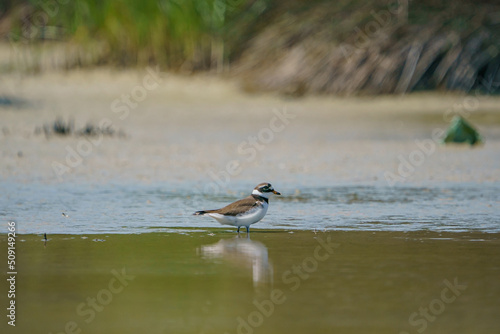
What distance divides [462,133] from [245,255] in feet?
22.3

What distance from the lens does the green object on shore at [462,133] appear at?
13.1 metres

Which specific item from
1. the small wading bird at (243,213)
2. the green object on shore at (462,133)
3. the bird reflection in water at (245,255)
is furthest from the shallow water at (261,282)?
the green object on shore at (462,133)

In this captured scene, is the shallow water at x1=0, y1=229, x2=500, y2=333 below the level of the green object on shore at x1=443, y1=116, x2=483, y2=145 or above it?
below

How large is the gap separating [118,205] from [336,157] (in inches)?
148

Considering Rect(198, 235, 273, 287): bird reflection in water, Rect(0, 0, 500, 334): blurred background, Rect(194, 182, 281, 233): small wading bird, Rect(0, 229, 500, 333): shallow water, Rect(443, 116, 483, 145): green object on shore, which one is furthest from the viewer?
Rect(443, 116, 483, 145): green object on shore

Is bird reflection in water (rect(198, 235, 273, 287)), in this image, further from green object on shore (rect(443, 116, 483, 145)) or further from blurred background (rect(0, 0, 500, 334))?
green object on shore (rect(443, 116, 483, 145))

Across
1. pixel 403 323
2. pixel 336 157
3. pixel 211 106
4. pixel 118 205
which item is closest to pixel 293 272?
pixel 403 323

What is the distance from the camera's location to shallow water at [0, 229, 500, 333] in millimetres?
5207

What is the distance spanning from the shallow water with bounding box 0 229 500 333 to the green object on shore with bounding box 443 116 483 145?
18.6 feet

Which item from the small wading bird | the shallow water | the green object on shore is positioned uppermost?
the green object on shore

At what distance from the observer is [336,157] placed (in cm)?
1211

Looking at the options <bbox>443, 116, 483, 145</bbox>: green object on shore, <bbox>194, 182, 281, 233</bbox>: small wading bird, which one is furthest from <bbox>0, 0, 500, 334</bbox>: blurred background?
<bbox>194, 182, 281, 233</bbox>: small wading bird

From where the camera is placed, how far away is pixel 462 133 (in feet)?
43.0

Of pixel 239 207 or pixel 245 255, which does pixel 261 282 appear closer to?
pixel 245 255
